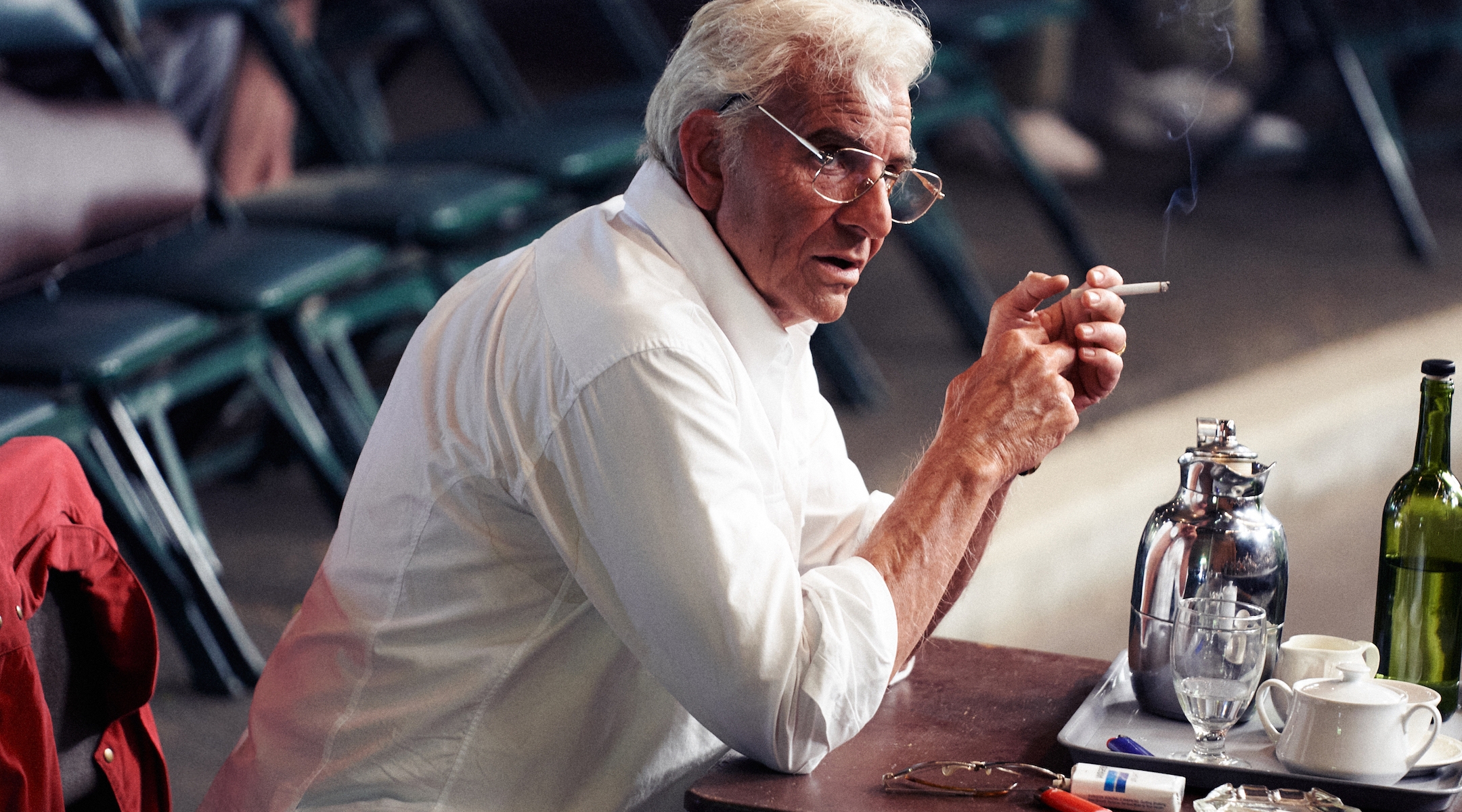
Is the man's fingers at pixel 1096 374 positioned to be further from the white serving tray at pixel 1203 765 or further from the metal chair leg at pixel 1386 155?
the metal chair leg at pixel 1386 155

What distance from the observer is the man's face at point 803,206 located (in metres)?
1.26

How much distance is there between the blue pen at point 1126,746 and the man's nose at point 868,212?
1.52 feet

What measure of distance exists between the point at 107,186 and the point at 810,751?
1.91 meters

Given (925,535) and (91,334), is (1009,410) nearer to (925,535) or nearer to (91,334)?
(925,535)

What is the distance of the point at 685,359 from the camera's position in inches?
43.9

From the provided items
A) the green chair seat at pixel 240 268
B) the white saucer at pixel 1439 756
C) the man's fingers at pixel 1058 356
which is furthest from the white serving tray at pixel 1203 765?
the green chair seat at pixel 240 268

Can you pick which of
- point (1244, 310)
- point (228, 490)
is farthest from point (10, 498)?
point (1244, 310)

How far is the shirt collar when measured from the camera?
125 centimetres

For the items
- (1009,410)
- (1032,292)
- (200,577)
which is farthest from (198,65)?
(1009,410)

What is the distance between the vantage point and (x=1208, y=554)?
1.11m

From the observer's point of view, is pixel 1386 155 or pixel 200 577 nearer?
pixel 200 577

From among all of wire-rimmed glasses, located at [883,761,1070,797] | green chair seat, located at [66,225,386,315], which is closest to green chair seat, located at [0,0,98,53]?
green chair seat, located at [66,225,386,315]

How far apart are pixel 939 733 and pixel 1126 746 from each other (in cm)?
14

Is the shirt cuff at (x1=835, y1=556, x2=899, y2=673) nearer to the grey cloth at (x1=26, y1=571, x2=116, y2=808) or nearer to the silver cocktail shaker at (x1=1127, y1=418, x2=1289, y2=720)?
the silver cocktail shaker at (x1=1127, y1=418, x2=1289, y2=720)
